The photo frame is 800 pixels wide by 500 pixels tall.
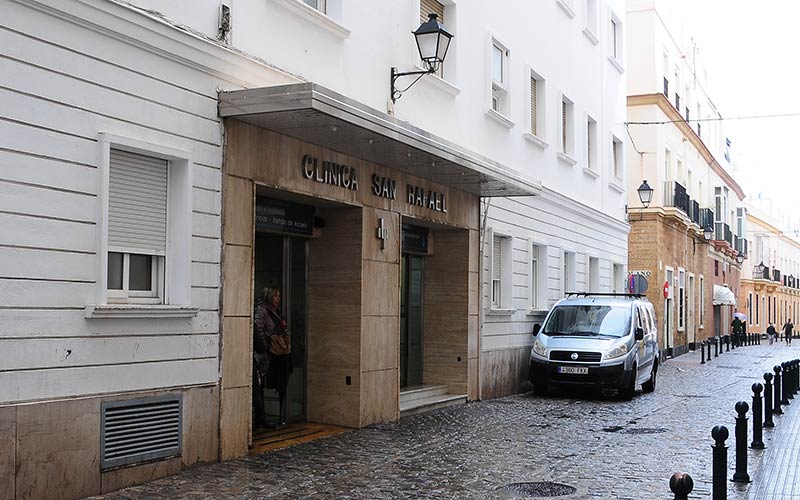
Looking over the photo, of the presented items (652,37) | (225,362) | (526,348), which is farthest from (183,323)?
(652,37)

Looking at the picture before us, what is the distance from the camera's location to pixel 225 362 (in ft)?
33.6

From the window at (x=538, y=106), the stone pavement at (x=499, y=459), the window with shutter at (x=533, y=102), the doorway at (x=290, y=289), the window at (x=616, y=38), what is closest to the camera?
the stone pavement at (x=499, y=459)

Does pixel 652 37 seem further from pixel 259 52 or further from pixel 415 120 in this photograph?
pixel 259 52

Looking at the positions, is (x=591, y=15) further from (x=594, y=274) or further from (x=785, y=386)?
(x=785, y=386)

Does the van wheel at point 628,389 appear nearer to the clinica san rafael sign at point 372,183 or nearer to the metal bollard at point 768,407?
the metal bollard at point 768,407

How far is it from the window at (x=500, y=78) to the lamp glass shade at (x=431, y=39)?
5011mm

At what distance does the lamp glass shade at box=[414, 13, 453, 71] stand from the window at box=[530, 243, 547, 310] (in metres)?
8.40

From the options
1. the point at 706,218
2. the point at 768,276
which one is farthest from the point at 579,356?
the point at 768,276

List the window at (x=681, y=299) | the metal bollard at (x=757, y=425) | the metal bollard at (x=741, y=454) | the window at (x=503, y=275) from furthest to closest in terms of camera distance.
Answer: the window at (x=681, y=299) → the window at (x=503, y=275) → the metal bollard at (x=757, y=425) → the metal bollard at (x=741, y=454)

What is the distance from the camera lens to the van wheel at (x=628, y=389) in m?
18.4

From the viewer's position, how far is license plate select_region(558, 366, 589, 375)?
59.5 ft

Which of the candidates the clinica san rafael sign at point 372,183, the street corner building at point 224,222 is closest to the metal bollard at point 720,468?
the street corner building at point 224,222

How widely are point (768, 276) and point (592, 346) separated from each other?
66186 mm

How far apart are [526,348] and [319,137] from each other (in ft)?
32.7
